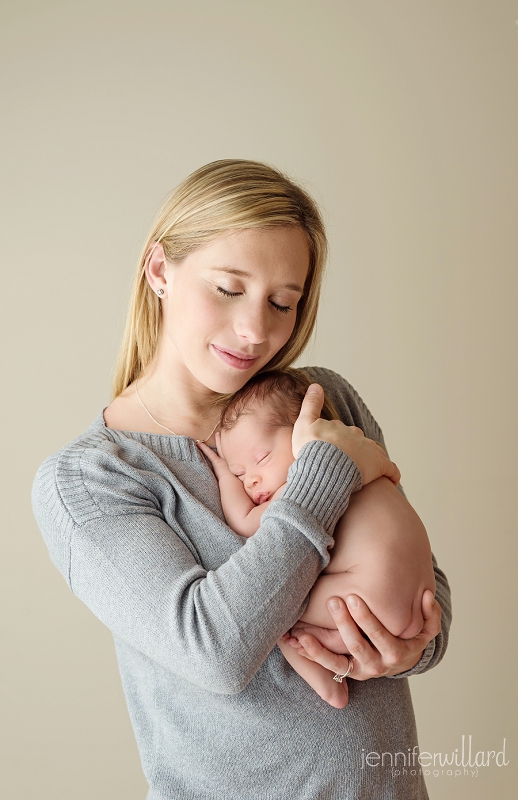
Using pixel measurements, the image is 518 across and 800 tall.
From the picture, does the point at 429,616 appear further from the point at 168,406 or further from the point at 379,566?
the point at 168,406

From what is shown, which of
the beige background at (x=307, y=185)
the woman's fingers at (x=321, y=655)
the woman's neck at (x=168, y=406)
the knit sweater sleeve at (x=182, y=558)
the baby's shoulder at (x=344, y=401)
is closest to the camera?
the knit sweater sleeve at (x=182, y=558)

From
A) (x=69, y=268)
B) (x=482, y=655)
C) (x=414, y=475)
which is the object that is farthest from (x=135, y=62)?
(x=482, y=655)

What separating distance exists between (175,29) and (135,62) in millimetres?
183

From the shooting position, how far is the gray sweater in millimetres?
1180

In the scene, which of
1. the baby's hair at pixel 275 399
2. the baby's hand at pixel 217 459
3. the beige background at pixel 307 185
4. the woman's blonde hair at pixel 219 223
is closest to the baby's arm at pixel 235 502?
the baby's hand at pixel 217 459

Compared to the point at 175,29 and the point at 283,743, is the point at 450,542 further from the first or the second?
the point at 175,29

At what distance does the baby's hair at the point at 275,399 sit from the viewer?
1630 mm

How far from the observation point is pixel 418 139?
103 inches

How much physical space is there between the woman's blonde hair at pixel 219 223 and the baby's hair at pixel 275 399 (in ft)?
0.36

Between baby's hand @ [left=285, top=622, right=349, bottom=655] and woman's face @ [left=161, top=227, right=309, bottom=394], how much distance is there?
53 cm


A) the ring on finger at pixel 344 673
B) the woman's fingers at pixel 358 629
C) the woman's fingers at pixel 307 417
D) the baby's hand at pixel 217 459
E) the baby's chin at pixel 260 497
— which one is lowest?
the ring on finger at pixel 344 673

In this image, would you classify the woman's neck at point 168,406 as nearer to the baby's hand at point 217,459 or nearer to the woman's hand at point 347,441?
the baby's hand at point 217,459

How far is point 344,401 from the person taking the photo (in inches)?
70.4

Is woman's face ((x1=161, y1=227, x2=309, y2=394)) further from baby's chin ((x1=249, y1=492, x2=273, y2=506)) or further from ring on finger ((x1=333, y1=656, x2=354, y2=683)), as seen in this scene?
ring on finger ((x1=333, y1=656, x2=354, y2=683))
